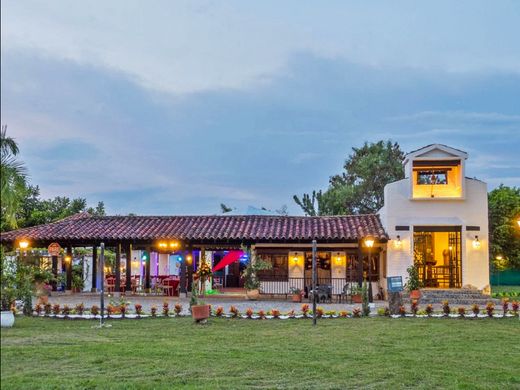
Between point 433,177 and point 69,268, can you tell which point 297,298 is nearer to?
point 433,177

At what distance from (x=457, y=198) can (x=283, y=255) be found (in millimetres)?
7147

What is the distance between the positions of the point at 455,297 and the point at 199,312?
1046cm

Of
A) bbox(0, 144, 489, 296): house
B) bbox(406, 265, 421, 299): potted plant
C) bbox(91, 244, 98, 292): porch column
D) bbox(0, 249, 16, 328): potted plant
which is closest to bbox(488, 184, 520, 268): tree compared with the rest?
bbox(0, 144, 489, 296): house

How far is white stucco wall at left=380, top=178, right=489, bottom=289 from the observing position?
20.7 metres

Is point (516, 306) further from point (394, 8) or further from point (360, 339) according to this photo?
point (394, 8)

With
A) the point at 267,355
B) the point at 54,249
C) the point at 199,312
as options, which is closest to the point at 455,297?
the point at 199,312

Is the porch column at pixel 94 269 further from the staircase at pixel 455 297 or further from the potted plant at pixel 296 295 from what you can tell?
the staircase at pixel 455 297

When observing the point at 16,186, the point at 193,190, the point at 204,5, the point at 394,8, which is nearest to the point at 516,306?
the point at 394,8

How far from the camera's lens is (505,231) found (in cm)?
3047

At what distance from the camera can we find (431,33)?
42.4 ft

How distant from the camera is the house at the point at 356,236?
20.9 meters

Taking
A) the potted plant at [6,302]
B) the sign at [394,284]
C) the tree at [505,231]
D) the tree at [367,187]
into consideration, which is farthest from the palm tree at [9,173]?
the tree at [367,187]

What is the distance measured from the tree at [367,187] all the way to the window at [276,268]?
13.5m

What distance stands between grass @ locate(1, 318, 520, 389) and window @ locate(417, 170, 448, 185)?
31.5ft
